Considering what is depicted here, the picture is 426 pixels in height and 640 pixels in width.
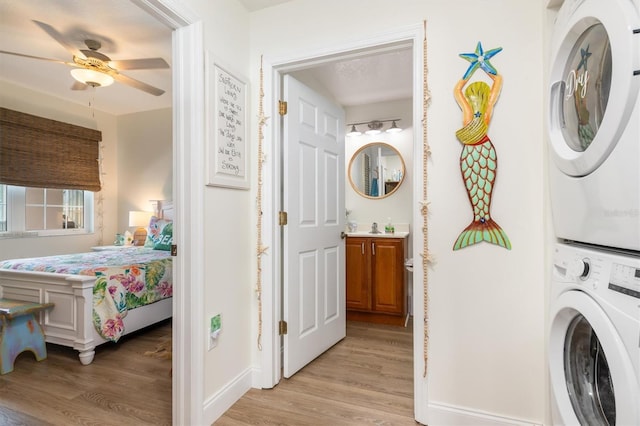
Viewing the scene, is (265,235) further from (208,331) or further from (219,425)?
(219,425)

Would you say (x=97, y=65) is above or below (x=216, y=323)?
above

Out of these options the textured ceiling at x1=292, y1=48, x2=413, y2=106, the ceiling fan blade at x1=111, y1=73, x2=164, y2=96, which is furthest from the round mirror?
the ceiling fan blade at x1=111, y1=73, x2=164, y2=96

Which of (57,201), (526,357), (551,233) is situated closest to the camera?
(551,233)

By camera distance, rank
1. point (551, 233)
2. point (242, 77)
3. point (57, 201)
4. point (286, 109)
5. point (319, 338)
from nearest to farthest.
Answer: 1. point (551, 233)
2. point (242, 77)
3. point (286, 109)
4. point (319, 338)
5. point (57, 201)

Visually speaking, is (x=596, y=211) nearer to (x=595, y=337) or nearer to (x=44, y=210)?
(x=595, y=337)

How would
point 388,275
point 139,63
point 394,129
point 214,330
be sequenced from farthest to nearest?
1. point 394,129
2. point 388,275
3. point 139,63
4. point 214,330

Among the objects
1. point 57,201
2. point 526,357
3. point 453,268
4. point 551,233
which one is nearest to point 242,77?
point 453,268

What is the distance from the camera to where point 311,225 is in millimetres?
2396

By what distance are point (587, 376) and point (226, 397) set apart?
1.68 meters

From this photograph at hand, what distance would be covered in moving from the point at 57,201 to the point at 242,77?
155 inches

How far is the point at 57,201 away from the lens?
14.4 feet

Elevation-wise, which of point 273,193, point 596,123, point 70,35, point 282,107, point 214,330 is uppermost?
point 70,35

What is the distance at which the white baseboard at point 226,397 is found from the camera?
67.2 inches

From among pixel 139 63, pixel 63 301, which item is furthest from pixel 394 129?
pixel 63 301
